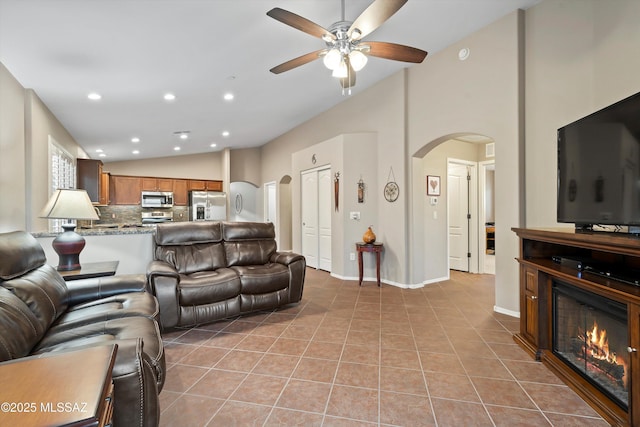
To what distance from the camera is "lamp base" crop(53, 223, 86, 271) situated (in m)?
2.83

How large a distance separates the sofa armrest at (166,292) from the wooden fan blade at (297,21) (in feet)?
7.76

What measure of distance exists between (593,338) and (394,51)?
8.44ft

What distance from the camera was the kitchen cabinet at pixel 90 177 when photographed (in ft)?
19.5

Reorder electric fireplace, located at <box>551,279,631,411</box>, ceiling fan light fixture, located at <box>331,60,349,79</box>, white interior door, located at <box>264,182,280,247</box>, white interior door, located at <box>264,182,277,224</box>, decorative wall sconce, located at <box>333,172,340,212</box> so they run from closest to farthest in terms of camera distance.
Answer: electric fireplace, located at <box>551,279,631,411</box> < ceiling fan light fixture, located at <box>331,60,349,79</box> < decorative wall sconce, located at <box>333,172,340,212</box> < white interior door, located at <box>264,182,280,247</box> < white interior door, located at <box>264,182,277,224</box>

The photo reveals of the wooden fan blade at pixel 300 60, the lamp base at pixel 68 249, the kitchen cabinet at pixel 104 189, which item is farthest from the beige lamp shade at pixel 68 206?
the kitchen cabinet at pixel 104 189

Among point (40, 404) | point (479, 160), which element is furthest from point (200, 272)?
point (479, 160)

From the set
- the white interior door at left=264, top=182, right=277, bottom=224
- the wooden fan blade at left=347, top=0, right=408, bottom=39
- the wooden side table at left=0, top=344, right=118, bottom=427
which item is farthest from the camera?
the white interior door at left=264, top=182, right=277, bottom=224

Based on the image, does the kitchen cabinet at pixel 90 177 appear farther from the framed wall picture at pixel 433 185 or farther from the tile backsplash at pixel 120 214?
the framed wall picture at pixel 433 185

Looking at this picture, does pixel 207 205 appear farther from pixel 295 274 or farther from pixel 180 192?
pixel 295 274

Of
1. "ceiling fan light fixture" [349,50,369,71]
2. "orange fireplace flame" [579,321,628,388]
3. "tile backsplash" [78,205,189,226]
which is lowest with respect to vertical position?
"orange fireplace flame" [579,321,628,388]

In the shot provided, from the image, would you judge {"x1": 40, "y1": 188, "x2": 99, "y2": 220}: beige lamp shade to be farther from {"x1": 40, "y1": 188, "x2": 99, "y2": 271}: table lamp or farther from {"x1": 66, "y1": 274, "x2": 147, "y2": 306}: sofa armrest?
{"x1": 66, "y1": 274, "x2": 147, "y2": 306}: sofa armrest

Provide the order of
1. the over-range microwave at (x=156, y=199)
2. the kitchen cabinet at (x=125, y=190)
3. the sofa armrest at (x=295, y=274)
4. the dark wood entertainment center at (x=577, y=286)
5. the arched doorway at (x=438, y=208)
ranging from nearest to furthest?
the dark wood entertainment center at (x=577, y=286)
the sofa armrest at (x=295, y=274)
the arched doorway at (x=438, y=208)
the kitchen cabinet at (x=125, y=190)
the over-range microwave at (x=156, y=199)

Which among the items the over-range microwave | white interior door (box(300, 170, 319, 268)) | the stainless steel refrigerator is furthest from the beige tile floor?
the over-range microwave

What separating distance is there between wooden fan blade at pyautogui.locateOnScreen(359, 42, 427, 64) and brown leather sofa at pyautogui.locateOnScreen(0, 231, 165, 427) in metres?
2.67
